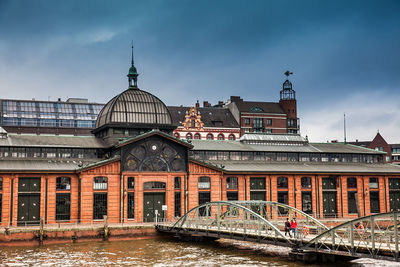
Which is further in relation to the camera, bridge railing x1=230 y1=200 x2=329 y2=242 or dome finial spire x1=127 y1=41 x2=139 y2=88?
dome finial spire x1=127 y1=41 x2=139 y2=88

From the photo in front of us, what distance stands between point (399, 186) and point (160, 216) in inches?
1460

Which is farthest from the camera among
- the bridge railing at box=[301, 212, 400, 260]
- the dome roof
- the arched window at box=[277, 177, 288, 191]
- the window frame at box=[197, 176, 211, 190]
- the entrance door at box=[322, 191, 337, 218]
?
the entrance door at box=[322, 191, 337, 218]

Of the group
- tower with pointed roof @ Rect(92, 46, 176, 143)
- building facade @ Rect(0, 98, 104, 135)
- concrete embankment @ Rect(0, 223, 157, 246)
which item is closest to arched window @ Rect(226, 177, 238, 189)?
tower with pointed roof @ Rect(92, 46, 176, 143)

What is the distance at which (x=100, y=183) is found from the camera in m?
62.4

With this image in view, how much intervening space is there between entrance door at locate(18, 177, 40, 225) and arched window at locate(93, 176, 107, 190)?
21.1 ft

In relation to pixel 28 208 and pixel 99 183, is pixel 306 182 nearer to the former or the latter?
pixel 99 183

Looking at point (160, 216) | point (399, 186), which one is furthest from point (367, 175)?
point (160, 216)

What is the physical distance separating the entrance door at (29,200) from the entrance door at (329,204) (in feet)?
125

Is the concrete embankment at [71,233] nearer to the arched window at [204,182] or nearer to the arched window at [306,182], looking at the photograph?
the arched window at [204,182]

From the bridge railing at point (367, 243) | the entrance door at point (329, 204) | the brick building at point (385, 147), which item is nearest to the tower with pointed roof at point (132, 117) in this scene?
the entrance door at point (329, 204)

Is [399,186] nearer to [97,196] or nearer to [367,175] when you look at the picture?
[367,175]

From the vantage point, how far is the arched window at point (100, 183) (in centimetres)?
6212

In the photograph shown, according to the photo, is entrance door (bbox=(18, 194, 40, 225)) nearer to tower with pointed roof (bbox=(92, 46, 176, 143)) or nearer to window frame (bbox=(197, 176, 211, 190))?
tower with pointed roof (bbox=(92, 46, 176, 143))

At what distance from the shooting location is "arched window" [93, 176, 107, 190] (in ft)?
204
